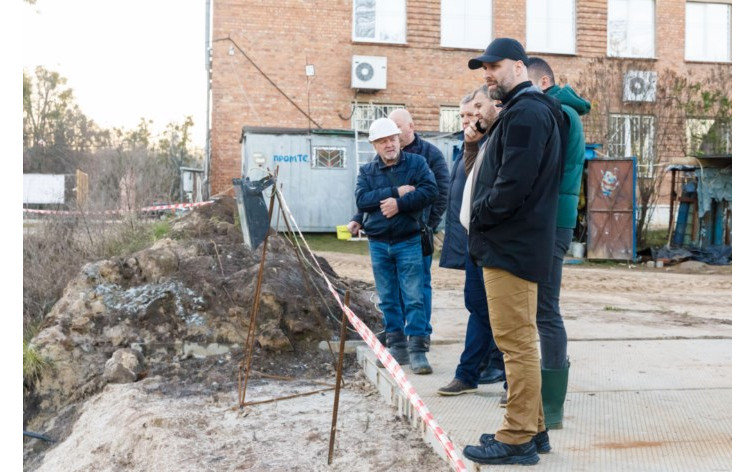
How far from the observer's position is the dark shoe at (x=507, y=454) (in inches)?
146

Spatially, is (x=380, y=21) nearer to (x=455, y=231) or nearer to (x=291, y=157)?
(x=291, y=157)

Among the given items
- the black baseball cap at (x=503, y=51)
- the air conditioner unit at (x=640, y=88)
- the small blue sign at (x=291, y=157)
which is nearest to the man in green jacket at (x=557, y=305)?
the black baseball cap at (x=503, y=51)

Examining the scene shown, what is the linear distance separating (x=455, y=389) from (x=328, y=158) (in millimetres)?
15767

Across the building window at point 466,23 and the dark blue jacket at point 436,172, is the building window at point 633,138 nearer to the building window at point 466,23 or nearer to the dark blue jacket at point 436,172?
the building window at point 466,23

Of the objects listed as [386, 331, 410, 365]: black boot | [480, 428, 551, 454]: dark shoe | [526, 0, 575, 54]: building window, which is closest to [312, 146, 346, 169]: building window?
[526, 0, 575, 54]: building window

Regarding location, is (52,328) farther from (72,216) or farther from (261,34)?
(261,34)

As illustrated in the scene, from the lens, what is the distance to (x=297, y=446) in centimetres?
489

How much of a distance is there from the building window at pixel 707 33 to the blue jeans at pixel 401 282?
23.0 meters

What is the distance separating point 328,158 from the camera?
20.4m

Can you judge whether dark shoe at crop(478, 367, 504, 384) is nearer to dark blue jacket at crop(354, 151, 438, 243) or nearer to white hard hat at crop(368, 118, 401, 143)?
dark blue jacket at crop(354, 151, 438, 243)

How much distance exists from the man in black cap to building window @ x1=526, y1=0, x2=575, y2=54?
22177mm

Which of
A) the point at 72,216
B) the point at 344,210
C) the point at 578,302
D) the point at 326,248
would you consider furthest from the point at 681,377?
the point at 344,210

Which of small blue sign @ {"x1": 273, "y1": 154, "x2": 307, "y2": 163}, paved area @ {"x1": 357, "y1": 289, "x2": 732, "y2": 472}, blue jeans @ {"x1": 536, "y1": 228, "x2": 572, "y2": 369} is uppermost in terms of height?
small blue sign @ {"x1": 273, "y1": 154, "x2": 307, "y2": 163}

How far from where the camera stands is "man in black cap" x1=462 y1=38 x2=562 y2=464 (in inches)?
145
